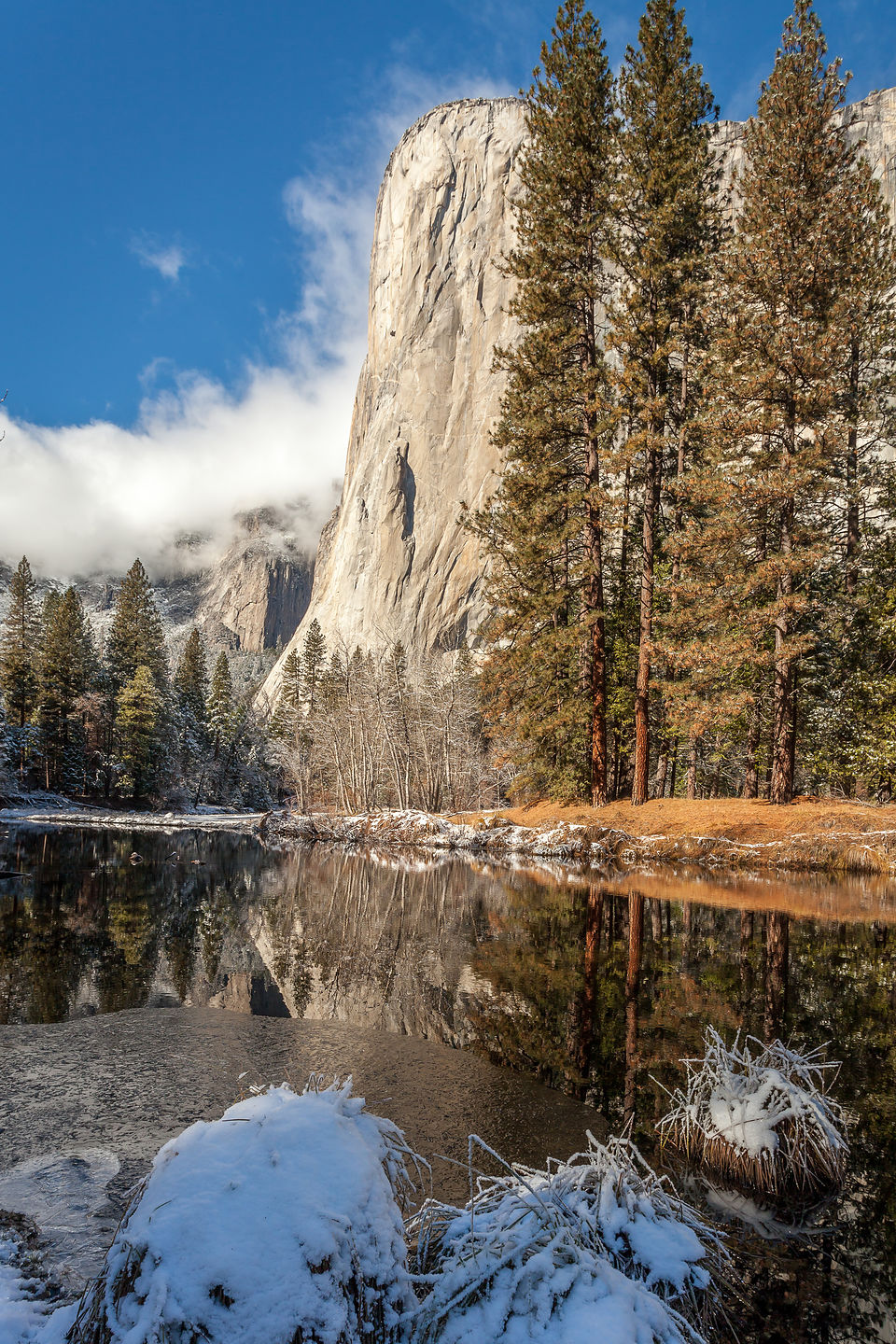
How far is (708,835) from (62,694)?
47947 millimetres

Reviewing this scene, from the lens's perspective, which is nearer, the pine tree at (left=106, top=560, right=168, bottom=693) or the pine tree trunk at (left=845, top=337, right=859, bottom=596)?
the pine tree trunk at (left=845, top=337, right=859, bottom=596)

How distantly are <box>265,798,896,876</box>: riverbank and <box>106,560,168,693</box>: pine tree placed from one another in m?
40.2

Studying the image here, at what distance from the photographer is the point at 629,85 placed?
1988cm

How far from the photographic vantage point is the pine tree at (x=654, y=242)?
62.4 feet

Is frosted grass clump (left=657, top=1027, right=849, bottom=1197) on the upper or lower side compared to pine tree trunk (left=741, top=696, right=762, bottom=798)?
lower

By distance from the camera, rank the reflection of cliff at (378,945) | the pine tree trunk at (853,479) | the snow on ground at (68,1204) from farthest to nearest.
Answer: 1. the pine tree trunk at (853,479)
2. the reflection of cliff at (378,945)
3. the snow on ground at (68,1204)

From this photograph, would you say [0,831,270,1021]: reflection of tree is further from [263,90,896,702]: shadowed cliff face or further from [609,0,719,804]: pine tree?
[263,90,896,702]: shadowed cliff face

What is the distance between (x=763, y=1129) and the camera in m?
3.59

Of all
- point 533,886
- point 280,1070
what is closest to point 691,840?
point 533,886

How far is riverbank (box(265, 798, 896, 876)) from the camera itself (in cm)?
1545

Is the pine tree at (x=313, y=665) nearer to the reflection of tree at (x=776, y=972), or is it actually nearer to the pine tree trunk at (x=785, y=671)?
the pine tree trunk at (x=785, y=671)

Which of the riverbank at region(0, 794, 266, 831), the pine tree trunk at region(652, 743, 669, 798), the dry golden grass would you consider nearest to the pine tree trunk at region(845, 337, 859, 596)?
the dry golden grass

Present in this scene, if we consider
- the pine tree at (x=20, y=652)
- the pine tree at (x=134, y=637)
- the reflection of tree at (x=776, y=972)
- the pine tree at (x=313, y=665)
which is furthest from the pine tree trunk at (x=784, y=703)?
the pine tree at (x=313, y=665)

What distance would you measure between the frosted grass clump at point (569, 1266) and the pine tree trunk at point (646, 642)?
56.6 ft
